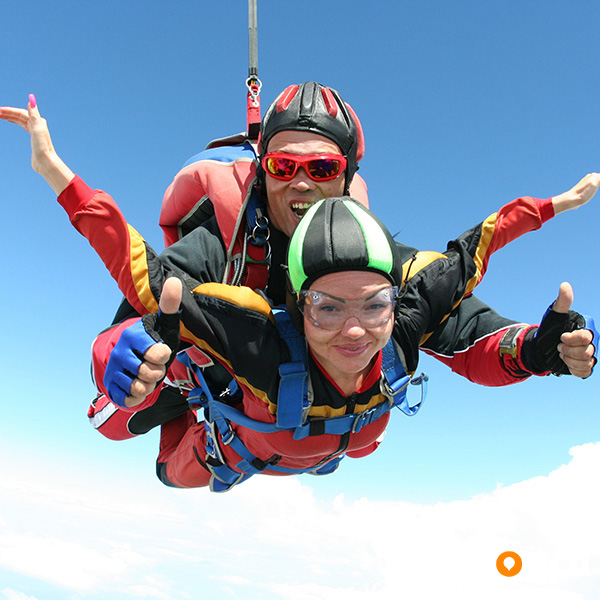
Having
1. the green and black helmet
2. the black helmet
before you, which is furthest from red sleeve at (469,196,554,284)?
the black helmet

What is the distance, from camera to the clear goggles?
8.10ft

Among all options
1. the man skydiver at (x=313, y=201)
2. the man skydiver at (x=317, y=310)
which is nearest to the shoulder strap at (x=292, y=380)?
the man skydiver at (x=317, y=310)

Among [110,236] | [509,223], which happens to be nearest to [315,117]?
[509,223]

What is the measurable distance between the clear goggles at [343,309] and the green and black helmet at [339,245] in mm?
81

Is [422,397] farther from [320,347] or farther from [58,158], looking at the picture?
[58,158]

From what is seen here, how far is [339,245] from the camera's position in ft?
8.02

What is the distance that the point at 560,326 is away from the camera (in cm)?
268

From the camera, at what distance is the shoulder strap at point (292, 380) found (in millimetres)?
2592

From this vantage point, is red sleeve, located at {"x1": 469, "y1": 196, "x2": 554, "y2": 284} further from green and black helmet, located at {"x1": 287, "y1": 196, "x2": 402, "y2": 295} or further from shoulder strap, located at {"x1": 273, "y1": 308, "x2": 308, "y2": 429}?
shoulder strap, located at {"x1": 273, "y1": 308, "x2": 308, "y2": 429}

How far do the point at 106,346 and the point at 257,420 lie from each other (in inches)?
32.5

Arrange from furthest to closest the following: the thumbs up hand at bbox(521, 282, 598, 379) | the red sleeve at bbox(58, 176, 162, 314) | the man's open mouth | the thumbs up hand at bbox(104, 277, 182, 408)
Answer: the man's open mouth
the thumbs up hand at bbox(521, 282, 598, 379)
the red sleeve at bbox(58, 176, 162, 314)
the thumbs up hand at bbox(104, 277, 182, 408)

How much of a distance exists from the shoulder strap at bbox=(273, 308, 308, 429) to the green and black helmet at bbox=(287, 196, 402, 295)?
0.20m

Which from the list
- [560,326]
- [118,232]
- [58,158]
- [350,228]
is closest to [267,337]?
[350,228]

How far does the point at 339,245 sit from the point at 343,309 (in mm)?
270
